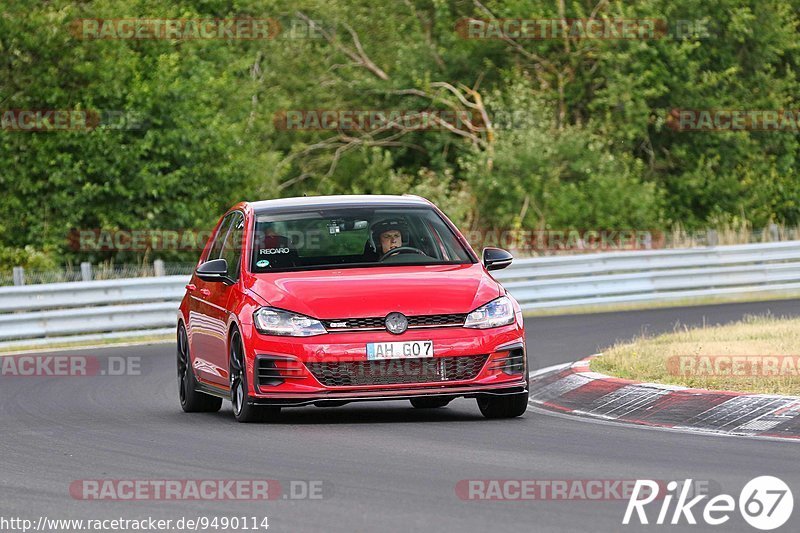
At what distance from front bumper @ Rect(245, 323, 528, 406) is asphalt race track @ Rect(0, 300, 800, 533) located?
0.25 m

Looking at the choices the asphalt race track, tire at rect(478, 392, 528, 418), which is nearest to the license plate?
the asphalt race track

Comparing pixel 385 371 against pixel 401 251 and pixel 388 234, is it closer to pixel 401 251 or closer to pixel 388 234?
pixel 401 251

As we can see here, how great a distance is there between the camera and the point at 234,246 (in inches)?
546

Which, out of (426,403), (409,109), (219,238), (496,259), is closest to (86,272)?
(219,238)

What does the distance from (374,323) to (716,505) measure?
414 centimetres

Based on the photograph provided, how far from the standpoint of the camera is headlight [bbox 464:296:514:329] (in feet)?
40.2

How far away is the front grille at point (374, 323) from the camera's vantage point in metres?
12.0

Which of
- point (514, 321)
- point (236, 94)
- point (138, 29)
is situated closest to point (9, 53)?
point (138, 29)

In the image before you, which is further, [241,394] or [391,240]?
[391,240]

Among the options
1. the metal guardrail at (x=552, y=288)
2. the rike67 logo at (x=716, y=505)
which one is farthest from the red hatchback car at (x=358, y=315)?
the metal guardrail at (x=552, y=288)

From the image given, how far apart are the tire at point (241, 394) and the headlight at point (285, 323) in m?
0.31

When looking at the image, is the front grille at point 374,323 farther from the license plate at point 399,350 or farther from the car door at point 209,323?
the car door at point 209,323

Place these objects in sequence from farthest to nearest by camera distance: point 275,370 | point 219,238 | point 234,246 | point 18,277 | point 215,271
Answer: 1. point 18,277
2. point 219,238
3. point 234,246
4. point 215,271
5. point 275,370

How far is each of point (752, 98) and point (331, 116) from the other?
10915 mm
